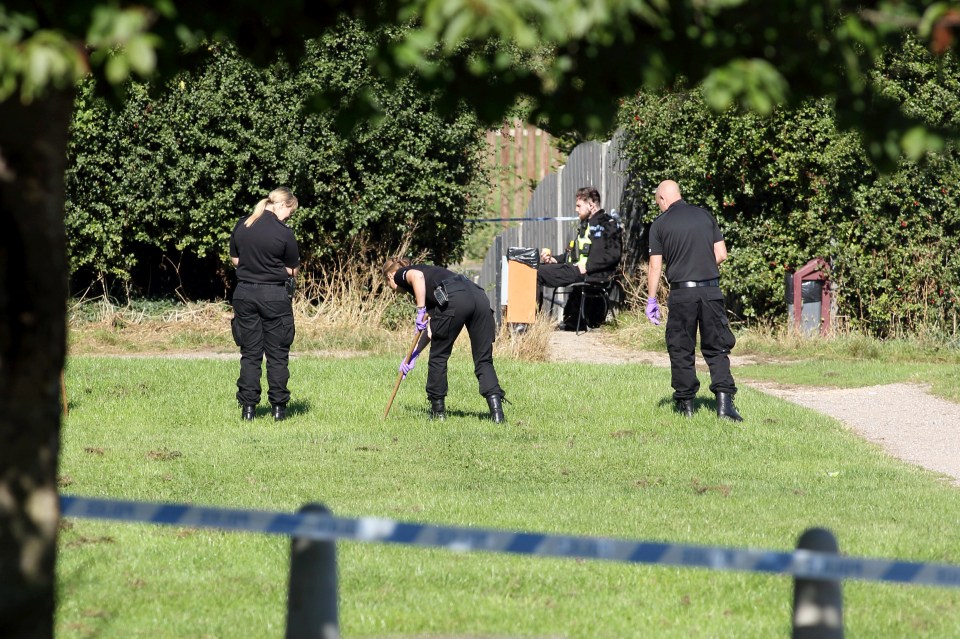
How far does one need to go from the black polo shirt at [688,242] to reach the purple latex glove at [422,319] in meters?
2.04

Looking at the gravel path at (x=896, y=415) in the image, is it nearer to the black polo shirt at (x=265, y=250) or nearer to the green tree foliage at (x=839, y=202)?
the green tree foliage at (x=839, y=202)

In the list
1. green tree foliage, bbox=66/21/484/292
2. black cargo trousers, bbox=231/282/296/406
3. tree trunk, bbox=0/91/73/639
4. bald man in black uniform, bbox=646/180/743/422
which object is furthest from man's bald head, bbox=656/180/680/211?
tree trunk, bbox=0/91/73/639

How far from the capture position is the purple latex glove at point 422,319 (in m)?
10.5

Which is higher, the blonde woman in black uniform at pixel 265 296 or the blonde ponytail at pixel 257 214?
the blonde ponytail at pixel 257 214

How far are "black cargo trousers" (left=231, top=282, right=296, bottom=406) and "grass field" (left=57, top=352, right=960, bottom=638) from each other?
0.31 meters

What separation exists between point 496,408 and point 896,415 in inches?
140

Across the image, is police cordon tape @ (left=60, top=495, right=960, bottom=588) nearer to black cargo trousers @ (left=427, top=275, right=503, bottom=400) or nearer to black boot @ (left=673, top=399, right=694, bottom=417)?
black cargo trousers @ (left=427, top=275, right=503, bottom=400)

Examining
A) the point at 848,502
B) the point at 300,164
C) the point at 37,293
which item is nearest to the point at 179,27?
the point at 37,293

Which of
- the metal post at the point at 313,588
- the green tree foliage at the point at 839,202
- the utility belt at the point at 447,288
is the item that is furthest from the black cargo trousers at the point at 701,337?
the metal post at the point at 313,588

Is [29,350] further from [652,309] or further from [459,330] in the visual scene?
[652,309]

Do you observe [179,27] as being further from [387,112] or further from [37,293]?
[387,112]

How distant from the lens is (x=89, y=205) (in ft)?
54.3

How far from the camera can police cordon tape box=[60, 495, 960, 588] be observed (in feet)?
11.2

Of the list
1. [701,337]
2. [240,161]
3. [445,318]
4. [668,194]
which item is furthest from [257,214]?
[240,161]
